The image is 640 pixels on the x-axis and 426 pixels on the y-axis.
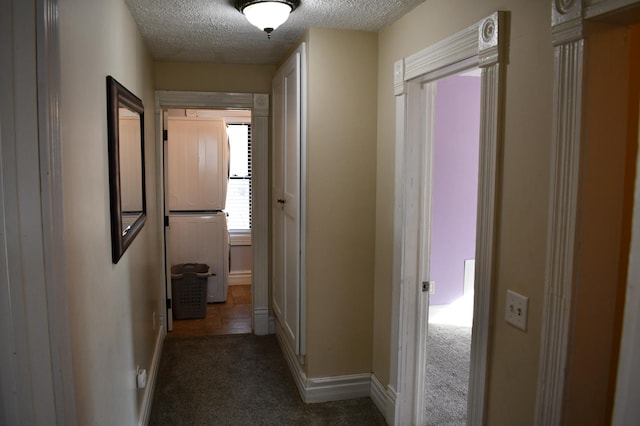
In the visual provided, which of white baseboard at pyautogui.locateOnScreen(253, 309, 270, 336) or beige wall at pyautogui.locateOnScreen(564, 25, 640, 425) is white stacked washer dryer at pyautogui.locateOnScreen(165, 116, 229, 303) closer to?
white baseboard at pyautogui.locateOnScreen(253, 309, 270, 336)

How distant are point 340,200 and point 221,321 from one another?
2.34 m

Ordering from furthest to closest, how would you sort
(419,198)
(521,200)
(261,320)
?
1. (261,320)
2. (419,198)
3. (521,200)

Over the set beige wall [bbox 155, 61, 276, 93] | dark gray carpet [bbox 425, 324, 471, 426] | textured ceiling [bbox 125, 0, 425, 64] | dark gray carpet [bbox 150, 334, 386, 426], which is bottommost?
dark gray carpet [bbox 150, 334, 386, 426]

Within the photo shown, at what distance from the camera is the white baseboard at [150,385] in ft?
9.03

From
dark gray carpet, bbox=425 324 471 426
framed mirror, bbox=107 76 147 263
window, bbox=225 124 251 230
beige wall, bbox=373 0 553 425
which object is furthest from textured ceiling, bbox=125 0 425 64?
dark gray carpet, bbox=425 324 471 426

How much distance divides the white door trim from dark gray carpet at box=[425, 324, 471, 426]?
159 centimetres

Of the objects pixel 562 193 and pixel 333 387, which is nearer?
pixel 562 193

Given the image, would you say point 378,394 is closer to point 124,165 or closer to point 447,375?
point 447,375

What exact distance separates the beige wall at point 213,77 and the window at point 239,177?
73.9 inches

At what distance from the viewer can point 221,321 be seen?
4.77m

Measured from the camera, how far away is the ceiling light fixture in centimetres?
Answer: 231

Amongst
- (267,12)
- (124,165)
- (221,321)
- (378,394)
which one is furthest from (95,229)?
(221,321)

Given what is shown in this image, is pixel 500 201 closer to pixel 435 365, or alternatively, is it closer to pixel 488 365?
pixel 488 365

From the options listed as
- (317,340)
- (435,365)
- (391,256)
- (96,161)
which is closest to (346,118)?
(391,256)
